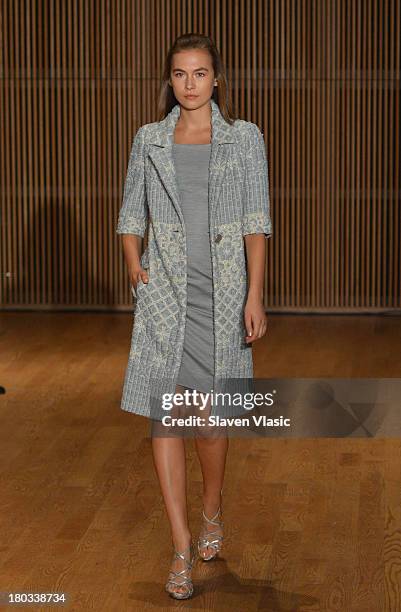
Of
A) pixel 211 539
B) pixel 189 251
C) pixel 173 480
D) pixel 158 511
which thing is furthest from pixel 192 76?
pixel 158 511

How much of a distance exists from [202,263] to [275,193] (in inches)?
215

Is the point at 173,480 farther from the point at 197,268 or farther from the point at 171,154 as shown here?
the point at 171,154

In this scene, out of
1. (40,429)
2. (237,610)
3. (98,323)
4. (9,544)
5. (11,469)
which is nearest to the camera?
(237,610)

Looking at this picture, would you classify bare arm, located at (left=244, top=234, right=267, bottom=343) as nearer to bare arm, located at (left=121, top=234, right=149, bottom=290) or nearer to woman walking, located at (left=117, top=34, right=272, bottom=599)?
woman walking, located at (left=117, top=34, right=272, bottom=599)

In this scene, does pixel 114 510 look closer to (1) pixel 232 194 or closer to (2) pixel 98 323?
(1) pixel 232 194

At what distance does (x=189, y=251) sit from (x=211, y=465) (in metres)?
0.64

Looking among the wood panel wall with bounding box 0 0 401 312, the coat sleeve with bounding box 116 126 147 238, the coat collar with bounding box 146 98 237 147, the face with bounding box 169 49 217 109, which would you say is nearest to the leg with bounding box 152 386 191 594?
the coat sleeve with bounding box 116 126 147 238

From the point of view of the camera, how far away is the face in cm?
334

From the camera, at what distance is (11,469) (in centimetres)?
467

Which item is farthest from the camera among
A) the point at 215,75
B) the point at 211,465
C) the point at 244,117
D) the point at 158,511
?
the point at 244,117

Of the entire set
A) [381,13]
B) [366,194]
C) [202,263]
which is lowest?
[366,194]

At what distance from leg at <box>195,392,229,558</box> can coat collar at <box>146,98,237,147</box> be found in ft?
2.41

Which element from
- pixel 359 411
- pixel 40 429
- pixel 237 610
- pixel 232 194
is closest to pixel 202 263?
pixel 232 194

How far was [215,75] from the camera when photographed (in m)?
3.41
